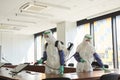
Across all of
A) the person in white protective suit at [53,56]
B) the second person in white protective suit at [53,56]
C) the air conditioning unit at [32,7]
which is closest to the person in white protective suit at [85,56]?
the person in white protective suit at [53,56]

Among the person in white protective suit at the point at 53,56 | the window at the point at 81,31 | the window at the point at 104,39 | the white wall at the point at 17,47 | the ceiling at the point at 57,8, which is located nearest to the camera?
the person in white protective suit at the point at 53,56

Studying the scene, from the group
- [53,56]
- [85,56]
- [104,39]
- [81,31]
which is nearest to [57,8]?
[104,39]

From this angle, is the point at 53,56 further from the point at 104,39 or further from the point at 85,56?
the point at 104,39

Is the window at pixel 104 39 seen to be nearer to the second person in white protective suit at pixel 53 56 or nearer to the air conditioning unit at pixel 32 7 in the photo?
the air conditioning unit at pixel 32 7

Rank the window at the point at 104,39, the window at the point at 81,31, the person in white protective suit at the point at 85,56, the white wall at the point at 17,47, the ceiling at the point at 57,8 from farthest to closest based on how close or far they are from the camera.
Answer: the white wall at the point at 17,47 < the window at the point at 81,31 < the window at the point at 104,39 < the ceiling at the point at 57,8 < the person in white protective suit at the point at 85,56

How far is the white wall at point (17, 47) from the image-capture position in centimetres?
1208

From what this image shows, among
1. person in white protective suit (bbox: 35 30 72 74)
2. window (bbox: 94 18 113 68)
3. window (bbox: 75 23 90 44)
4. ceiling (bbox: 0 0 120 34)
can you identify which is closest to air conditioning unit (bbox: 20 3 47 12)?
ceiling (bbox: 0 0 120 34)

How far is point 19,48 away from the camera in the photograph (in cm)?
1269

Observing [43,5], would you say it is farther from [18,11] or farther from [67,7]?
[18,11]

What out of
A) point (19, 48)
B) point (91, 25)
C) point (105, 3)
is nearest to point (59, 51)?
point (105, 3)

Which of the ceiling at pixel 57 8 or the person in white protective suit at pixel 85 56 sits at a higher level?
the ceiling at pixel 57 8

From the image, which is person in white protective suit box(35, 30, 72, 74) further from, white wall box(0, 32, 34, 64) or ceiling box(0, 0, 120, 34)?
white wall box(0, 32, 34, 64)

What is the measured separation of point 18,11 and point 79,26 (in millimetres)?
3338

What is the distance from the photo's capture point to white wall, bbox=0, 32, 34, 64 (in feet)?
39.6
